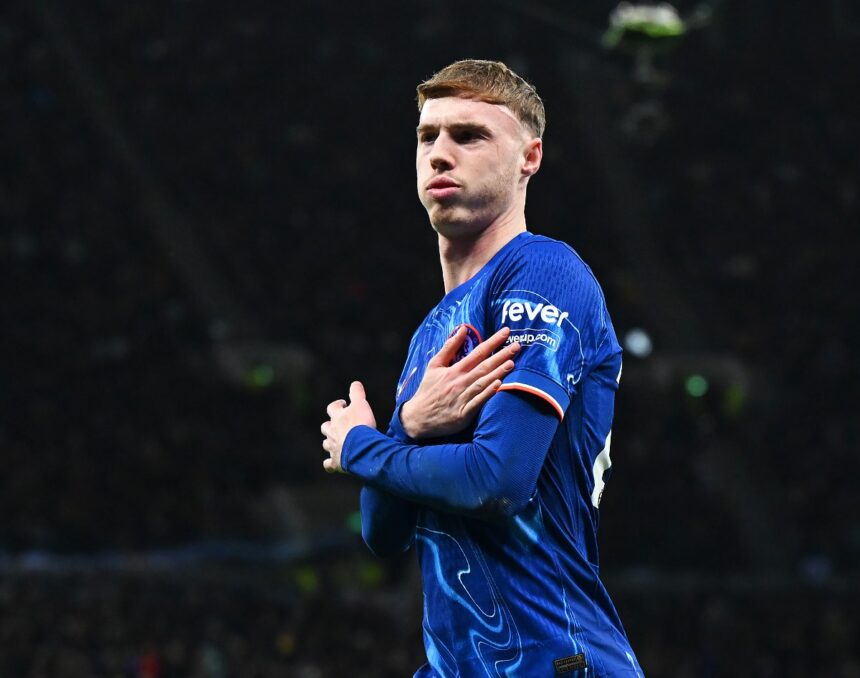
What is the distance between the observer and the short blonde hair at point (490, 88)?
3135 millimetres

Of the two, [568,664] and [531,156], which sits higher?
[531,156]

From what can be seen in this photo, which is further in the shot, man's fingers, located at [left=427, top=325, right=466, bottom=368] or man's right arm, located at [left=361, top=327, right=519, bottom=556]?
man's fingers, located at [left=427, top=325, right=466, bottom=368]

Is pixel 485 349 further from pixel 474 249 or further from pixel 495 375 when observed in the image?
pixel 474 249

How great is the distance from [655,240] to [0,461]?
12739mm

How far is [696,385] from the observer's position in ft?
71.7

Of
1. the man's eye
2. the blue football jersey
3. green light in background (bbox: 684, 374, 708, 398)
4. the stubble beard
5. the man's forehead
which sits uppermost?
the man's forehead

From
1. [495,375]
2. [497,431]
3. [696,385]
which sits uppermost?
[495,375]

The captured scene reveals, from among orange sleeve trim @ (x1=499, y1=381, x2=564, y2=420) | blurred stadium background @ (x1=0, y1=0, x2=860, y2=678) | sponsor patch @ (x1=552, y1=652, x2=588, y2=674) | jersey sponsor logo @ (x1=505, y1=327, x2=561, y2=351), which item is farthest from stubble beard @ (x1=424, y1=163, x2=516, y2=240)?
blurred stadium background @ (x1=0, y1=0, x2=860, y2=678)

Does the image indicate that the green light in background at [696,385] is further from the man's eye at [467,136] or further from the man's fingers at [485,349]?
the man's fingers at [485,349]

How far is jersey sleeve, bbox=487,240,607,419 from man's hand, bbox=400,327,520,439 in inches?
1.4

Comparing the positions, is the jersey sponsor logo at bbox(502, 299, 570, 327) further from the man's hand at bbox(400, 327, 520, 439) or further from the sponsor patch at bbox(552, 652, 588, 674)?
the sponsor patch at bbox(552, 652, 588, 674)

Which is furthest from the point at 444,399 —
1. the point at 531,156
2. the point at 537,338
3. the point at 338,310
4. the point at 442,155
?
the point at 338,310

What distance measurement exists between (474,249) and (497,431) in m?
0.57

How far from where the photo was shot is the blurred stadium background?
16.5 meters
